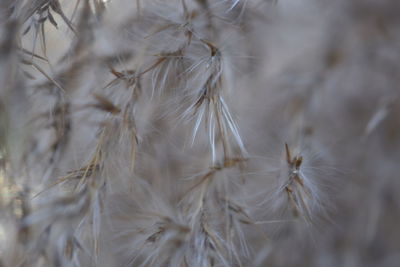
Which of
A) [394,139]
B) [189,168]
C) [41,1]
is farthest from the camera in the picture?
[394,139]

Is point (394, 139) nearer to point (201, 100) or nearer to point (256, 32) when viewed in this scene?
point (256, 32)

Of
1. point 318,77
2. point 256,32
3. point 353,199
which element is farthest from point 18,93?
point 353,199

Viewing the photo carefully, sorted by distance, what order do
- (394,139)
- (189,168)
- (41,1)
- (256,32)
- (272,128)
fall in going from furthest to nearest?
(394,139) → (272,128) → (256,32) → (189,168) → (41,1)

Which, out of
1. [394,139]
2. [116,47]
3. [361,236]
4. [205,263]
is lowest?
[361,236]

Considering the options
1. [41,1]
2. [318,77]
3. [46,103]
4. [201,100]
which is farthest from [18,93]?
[318,77]

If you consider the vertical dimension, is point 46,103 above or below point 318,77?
above

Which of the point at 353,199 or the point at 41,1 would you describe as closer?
the point at 41,1

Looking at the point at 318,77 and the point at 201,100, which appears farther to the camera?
the point at 318,77

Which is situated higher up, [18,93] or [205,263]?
[18,93]

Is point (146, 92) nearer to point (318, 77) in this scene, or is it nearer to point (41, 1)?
point (41, 1)
